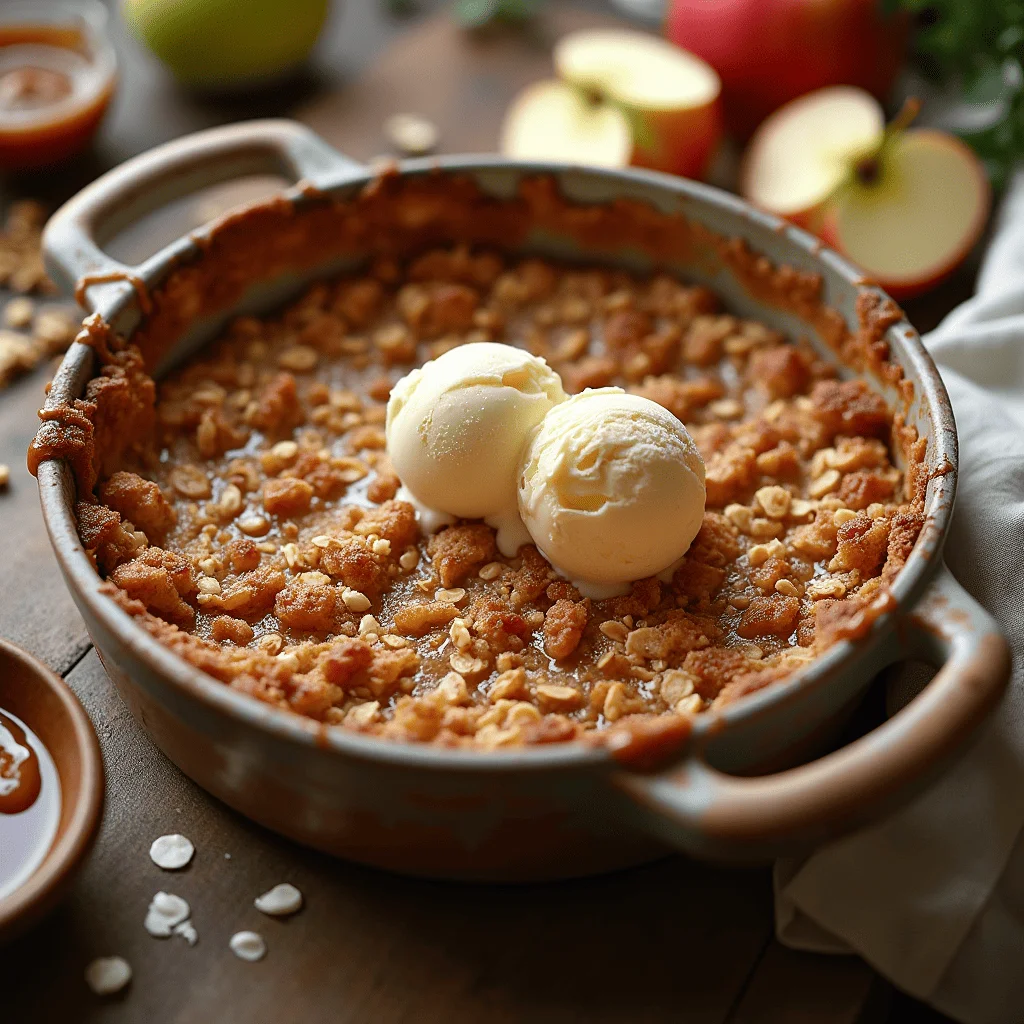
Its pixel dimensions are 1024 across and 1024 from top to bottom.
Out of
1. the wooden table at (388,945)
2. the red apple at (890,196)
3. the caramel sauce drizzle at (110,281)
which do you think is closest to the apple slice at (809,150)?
the red apple at (890,196)

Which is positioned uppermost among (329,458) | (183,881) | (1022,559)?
(1022,559)

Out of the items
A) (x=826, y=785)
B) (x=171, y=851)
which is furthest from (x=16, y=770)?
(x=826, y=785)

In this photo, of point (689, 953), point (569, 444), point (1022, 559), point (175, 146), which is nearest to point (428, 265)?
point (175, 146)

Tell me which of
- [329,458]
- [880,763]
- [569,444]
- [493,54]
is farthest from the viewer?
[493,54]

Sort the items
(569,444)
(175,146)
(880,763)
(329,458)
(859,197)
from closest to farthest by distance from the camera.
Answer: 1. (880,763)
2. (569,444)
3. (329,458)
4. (175,146)
5. (859,197)

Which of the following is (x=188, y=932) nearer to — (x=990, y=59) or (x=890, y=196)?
(x=890, y=196)

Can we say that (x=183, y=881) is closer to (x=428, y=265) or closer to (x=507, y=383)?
(x=507, y=383)

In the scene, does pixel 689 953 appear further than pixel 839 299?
No
